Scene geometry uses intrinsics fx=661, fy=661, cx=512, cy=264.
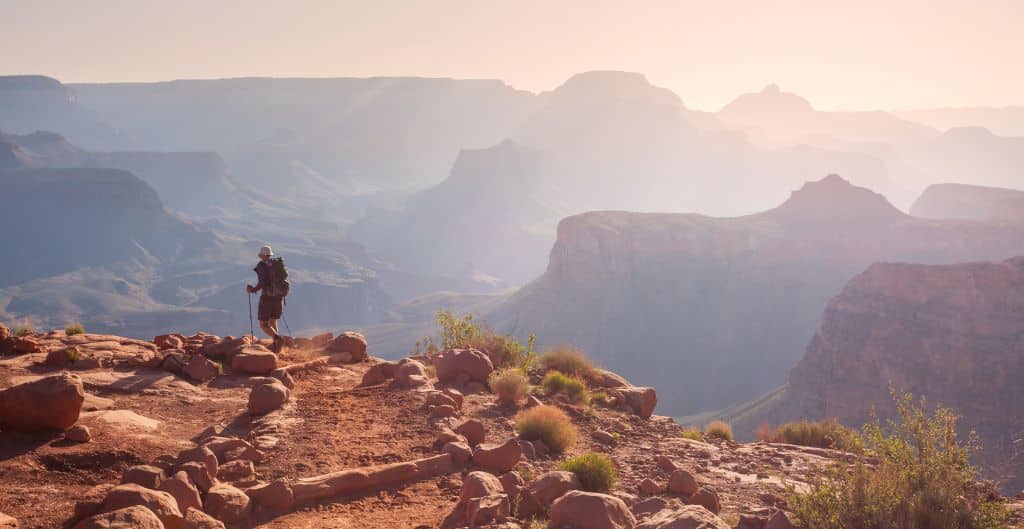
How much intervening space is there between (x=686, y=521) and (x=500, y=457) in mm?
3764


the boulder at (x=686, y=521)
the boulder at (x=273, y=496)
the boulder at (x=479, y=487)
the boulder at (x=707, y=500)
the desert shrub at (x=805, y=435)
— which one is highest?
the boulder at (x=686, y=521)

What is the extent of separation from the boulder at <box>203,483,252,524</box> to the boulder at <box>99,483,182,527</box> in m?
0.80

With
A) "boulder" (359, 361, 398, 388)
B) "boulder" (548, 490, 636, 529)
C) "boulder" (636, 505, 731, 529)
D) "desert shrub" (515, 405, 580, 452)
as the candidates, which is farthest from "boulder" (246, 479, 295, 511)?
"boulder" (359, 361, 398, 388)

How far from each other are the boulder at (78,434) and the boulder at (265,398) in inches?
103

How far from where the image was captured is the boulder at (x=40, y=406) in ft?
27.1

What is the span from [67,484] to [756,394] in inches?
3722

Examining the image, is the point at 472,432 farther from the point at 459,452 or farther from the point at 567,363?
the point at 567,363

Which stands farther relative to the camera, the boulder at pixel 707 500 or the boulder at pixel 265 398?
the boulder at pixel 265 398

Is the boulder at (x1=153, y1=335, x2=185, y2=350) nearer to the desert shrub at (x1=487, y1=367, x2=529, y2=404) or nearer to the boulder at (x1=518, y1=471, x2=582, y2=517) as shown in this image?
the desert shrub at (x1=487, y1=367, x2=529, y2=404)

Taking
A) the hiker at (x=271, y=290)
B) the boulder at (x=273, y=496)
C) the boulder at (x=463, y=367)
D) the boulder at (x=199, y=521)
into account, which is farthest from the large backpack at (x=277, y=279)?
the boulder at (x=199, y=521)

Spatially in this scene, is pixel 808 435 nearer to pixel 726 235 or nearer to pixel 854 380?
pixel 854 380

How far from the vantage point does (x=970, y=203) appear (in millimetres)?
163625

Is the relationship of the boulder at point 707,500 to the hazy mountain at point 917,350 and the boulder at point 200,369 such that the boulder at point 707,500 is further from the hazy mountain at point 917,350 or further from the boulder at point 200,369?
the hazy mountain at point 917,350

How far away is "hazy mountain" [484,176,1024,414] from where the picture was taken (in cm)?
10144
